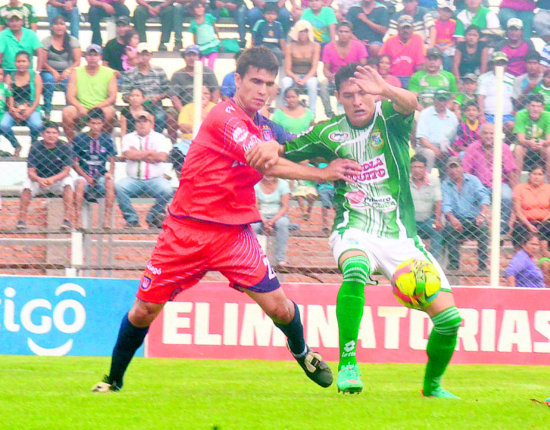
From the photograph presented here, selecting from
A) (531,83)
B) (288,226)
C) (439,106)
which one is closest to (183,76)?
(288,226)

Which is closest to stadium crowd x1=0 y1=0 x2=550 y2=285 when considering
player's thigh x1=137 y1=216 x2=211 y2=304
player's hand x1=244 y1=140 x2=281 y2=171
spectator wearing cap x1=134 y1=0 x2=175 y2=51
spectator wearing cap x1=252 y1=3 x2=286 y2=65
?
spectator wearing cap x1=252 y1=3 x2=286 y2=65

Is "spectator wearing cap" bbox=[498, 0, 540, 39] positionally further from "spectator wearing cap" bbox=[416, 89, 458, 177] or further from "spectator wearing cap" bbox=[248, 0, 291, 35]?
"spectator wearing cap" bbox=[416, 89, 458, 177]

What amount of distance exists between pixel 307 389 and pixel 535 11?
8.43m

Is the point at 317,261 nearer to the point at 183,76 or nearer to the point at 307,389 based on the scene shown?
the point at 183,76

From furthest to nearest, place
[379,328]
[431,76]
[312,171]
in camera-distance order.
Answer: [431,76] < [379,328] < [312,171]

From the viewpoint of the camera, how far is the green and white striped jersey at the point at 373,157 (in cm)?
605

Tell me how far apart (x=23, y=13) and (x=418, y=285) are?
8.27m

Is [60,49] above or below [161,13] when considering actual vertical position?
below

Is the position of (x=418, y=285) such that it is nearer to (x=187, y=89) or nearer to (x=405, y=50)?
(x=187, y=89)

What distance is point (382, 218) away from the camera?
603cm

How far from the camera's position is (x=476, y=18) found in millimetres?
12781

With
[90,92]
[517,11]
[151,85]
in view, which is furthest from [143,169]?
[517,11]

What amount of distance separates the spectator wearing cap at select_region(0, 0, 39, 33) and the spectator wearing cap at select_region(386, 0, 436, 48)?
4749 millimetres

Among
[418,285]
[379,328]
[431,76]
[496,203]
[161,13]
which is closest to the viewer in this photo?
[418,285]
